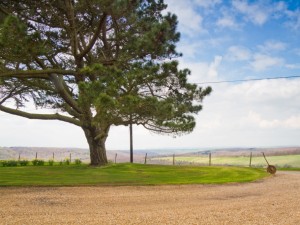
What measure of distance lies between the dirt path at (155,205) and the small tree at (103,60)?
460 cm

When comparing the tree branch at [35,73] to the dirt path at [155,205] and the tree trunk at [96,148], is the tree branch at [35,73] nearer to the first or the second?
the tree trunk at [96,148]

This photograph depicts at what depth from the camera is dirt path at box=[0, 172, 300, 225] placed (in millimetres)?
10172

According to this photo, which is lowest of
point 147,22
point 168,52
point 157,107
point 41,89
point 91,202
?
point 91,202

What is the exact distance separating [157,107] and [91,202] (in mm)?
7519

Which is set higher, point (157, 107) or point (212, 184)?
point (157, 107)

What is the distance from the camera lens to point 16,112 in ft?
88.9

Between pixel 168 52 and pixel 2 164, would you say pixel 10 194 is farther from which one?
pixel 2 164

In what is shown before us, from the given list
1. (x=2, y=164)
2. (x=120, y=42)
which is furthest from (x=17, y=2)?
(x=2, y=164)

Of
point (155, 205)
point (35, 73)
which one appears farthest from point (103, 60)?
point (155, 205)

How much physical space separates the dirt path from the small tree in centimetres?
460

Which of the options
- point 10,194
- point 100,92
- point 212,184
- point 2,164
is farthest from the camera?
point 2,164

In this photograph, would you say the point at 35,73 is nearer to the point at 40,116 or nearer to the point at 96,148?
the point at 40,116

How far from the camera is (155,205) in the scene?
12.8 metres

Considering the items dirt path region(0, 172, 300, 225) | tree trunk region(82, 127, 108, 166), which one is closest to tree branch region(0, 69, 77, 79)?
tree trunk region(82, 127, 108, 166)
